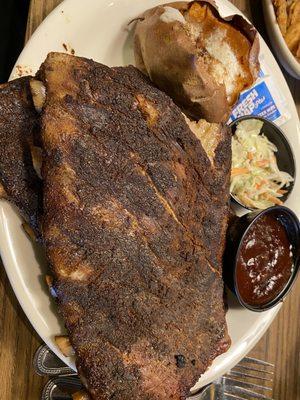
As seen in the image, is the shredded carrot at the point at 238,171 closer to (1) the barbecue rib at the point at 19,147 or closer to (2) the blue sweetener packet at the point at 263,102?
(2) the blue sweetener packet at the point at 263,102

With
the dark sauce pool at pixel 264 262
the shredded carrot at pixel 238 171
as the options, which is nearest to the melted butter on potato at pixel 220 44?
the shredded carrot at pixel 238 171

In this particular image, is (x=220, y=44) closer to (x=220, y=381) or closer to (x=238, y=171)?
(x=238, y=171)

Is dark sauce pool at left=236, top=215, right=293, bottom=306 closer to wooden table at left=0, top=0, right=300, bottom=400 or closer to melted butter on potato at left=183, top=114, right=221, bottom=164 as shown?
melted butter on potato at left=183, top=114, right=221, bottom=164

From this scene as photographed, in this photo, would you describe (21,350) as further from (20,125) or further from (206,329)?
(20,125)

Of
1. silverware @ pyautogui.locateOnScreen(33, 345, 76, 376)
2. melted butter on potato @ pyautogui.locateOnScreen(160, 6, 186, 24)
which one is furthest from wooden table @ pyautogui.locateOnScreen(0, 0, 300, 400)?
melted butter on potato @ pyautogui.locateOnScreen(160, 6, 186, 24)

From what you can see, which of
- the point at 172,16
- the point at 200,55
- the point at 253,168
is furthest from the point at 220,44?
the point at 253,168

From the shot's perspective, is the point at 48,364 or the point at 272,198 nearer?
the point at 48,364
